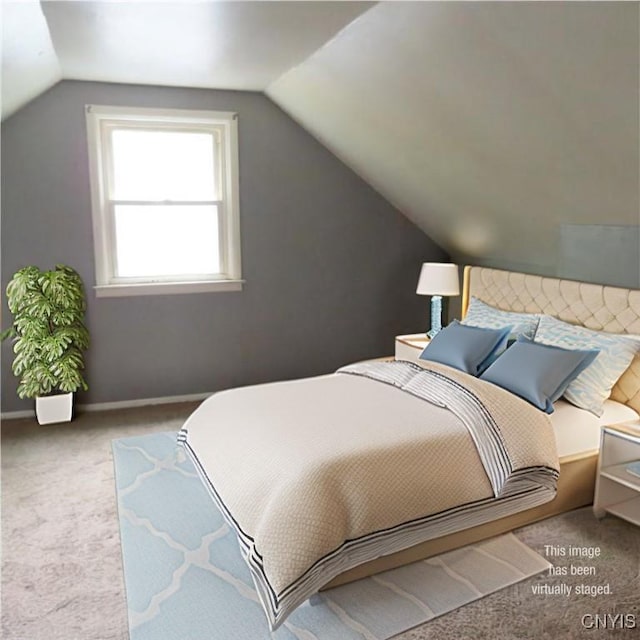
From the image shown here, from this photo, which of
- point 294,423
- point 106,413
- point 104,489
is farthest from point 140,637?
point 106,413

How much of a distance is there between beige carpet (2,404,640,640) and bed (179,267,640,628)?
0.30 meters

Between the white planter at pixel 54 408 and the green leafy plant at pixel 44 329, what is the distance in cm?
7

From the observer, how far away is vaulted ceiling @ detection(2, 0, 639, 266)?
227 cm

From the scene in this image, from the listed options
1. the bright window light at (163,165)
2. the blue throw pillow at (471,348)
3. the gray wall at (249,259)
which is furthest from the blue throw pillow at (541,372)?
the bright window light at (163,165)

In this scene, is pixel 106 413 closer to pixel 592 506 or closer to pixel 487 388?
pixel 487 388

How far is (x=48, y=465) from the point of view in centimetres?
A: 347

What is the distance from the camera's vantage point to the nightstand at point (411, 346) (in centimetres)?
413

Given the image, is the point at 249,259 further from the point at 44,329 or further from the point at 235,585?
the point at 235,585

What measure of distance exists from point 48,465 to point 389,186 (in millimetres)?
3151

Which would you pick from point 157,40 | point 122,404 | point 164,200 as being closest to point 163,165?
point 164,200

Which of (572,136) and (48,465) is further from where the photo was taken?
(48,465)

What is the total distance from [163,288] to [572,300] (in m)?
2.88

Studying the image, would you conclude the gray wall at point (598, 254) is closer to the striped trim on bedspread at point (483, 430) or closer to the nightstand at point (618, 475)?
the nightstand at point (618, 475)

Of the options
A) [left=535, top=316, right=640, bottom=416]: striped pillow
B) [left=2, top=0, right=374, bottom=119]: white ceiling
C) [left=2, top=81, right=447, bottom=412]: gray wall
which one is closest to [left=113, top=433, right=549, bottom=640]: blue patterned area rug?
[left=535, top=316, right=640, bottom=416]: striped pillow
